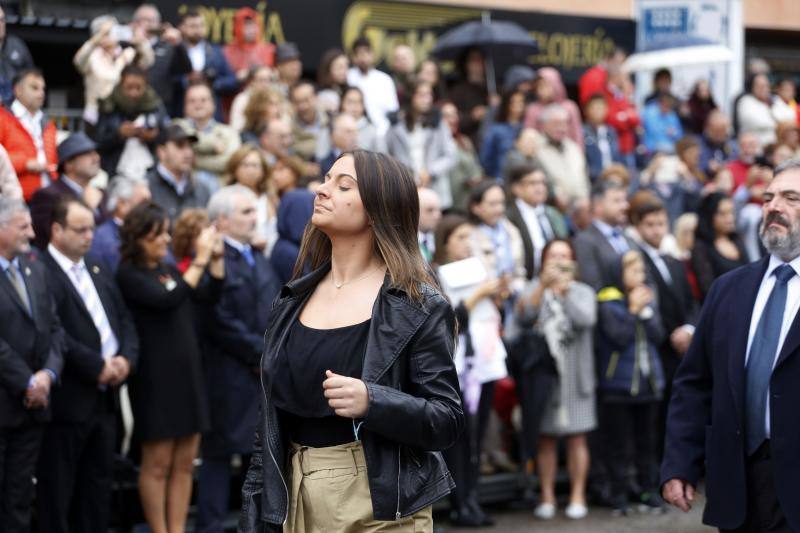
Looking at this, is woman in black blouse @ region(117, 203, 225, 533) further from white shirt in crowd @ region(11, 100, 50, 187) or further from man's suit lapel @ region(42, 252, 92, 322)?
white shirt in crowd @ region(11, 100, 50, 187)

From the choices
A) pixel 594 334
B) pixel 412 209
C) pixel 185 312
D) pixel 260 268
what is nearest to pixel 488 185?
pixel 594 334

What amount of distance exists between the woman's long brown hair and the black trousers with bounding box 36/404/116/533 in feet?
12.0

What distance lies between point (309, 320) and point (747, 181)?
10432 millimetres

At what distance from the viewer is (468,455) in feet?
30.3

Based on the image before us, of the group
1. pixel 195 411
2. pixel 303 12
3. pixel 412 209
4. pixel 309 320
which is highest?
pixel 303 12

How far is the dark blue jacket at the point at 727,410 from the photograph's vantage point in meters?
5.08

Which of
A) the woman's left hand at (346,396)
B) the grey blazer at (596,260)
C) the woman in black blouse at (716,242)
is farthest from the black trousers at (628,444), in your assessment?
the woman's left hand at (346,396)

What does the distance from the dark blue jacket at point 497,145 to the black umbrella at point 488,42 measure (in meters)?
1.83

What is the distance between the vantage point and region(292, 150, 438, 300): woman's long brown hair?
171 inches

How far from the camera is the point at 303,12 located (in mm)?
15633

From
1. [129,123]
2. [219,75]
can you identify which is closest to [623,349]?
[129,123]

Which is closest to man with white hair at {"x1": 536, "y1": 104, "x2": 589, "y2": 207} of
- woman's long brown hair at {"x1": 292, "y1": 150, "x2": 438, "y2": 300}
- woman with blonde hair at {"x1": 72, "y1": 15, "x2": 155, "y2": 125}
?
woman with blonde hair at {"x1": 72, "y1": 15, "x2": 155, "y2": 125}

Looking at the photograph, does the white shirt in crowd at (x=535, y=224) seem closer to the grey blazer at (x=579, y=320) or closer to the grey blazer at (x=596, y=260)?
the grey blazer at (x=596, y=260)

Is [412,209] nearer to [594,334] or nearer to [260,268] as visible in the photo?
[260,268]
